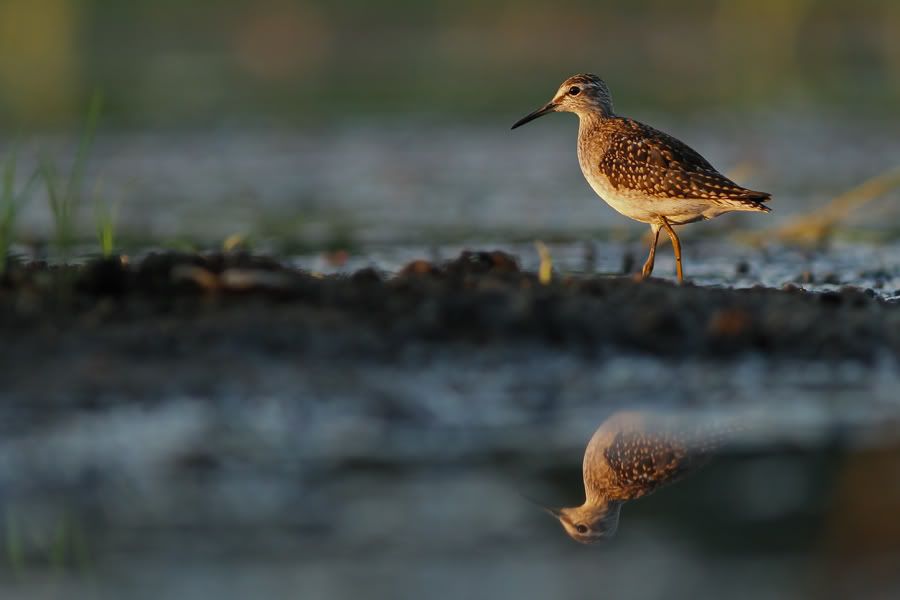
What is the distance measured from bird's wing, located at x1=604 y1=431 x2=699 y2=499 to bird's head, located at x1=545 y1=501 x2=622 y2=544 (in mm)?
225

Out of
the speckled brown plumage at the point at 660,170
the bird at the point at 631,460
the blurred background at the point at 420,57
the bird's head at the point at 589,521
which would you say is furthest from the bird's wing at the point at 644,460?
the blurred background at the point at 420,57

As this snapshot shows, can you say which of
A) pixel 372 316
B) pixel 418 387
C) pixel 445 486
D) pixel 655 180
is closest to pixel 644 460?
pixel 445 486

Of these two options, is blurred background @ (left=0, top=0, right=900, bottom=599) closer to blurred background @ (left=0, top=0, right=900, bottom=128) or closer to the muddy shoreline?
the muddy shoreline

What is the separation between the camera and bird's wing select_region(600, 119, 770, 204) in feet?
30.8

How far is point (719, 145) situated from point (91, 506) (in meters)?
15.5

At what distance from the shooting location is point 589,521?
5305 millimetres

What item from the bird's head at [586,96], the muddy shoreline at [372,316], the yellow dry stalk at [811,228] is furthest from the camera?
the yellow dry stalk at [811,228]

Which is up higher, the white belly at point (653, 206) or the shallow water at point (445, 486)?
the white belly at point (653, 206)

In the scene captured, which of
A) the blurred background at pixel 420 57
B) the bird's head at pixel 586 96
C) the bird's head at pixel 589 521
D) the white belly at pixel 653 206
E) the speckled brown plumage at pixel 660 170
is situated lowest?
the bird's head at pixel 589 521

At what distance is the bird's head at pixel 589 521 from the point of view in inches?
203

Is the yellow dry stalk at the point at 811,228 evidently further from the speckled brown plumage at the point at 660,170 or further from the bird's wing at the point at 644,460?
the bird's wing at the point at 644,460

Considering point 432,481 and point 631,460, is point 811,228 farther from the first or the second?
point 432,481

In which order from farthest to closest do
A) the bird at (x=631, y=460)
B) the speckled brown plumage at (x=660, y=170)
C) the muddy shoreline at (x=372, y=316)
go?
the speckled brown plumage at (x=660, y=170), the muddy shoreline at (x=372, y=316), the bird at (x=631, y=460)

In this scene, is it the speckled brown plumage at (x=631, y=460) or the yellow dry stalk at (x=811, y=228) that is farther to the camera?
the yellow dry stalk at (x=811, y=228)
